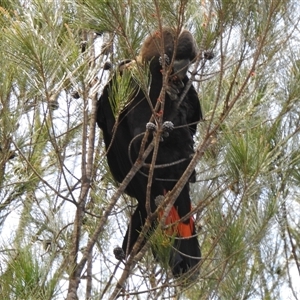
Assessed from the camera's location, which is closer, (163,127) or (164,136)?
(163,127)

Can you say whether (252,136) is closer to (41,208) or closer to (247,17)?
(247,17)

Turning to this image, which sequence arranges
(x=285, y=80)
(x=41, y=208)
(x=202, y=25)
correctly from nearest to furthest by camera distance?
(x=285, y=80) → (x=202, y=25) → (x=41, y=208)

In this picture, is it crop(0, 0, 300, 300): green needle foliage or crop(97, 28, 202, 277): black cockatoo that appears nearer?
crop(0, 0, 300, 300): green needle foliage

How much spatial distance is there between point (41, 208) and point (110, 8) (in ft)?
2.91

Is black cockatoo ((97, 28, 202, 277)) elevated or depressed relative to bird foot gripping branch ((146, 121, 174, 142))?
elevated

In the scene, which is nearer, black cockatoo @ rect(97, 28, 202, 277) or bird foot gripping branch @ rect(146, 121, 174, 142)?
bird foot gripping branch @ rect(146, 121, 174, 142)

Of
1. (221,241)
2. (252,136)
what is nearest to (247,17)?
(252,136)

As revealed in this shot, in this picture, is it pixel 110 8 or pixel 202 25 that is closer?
pixel 110 8

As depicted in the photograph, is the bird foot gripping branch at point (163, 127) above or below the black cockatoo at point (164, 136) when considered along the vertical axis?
below

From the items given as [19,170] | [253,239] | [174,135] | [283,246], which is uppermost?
[174,135]

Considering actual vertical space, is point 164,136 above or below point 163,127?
above

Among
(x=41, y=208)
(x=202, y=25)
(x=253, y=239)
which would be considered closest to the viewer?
(x=253, y=239)

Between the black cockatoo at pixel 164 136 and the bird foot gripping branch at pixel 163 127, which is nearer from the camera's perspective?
the bird foot gripping branch at pixel 163 127

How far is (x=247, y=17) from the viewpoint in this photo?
1.99 m
